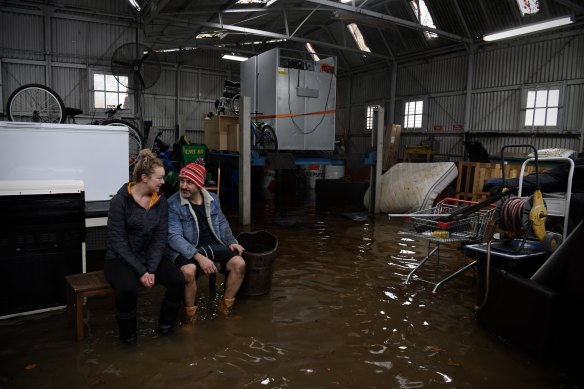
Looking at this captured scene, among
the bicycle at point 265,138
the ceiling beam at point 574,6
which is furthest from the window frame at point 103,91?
the ceiling beam at point 574,6

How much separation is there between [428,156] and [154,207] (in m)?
12.3

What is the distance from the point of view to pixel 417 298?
164 inches

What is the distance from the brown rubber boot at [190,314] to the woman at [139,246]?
0.20 m

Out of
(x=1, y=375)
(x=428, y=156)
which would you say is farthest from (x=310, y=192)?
(x=1, y=375)

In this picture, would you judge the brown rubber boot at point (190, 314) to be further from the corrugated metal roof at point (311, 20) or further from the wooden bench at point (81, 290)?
the corrugated metal roof at point (311, 20)

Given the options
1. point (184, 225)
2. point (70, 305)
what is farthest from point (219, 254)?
point (70, 305)

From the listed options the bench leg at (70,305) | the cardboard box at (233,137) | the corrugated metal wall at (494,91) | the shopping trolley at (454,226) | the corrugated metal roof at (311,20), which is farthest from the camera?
the corrugated metal wall at (494,91)

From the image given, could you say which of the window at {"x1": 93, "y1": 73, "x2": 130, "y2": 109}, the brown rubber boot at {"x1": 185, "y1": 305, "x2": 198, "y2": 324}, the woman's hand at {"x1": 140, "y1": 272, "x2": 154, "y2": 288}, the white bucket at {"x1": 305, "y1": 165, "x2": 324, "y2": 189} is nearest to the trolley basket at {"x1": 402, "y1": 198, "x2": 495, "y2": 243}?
the brown rubber boot at {"x1": 185, "y1": 305, "x2": 198, "y2": 324}

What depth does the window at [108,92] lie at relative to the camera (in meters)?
10.8

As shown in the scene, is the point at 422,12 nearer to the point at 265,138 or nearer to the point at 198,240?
the point at 265,138

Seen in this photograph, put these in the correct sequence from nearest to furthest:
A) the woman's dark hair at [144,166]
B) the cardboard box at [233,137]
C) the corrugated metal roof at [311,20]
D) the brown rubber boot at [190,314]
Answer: the woman's dark hair at [144,166], the brown rubber boot at [190,314], the cardboard box at [233,137], the corrugated metal roof at [311,20]

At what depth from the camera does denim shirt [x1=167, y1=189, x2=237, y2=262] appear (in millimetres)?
3424

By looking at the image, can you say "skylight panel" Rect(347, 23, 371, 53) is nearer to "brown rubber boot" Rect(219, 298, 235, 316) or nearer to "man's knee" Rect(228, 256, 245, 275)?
"man's knee" Rect(228, 256, 245, 275)

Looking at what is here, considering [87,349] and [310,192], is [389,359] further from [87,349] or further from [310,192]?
[310,192]
